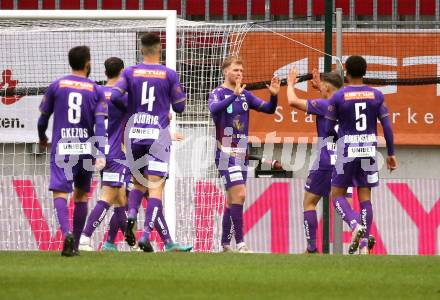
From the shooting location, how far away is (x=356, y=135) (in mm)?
13500

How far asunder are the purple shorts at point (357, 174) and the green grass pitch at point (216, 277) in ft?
4.77

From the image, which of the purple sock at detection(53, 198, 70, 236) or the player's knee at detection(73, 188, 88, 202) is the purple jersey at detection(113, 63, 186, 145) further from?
the purple sock at detection(53, 198, 70, 236)

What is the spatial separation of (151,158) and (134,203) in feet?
1.92

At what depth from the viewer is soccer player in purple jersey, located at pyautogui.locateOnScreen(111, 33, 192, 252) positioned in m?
12.9

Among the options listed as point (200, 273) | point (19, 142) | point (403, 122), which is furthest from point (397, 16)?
point (200, 273)

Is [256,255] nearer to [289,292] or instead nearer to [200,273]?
[200,273]

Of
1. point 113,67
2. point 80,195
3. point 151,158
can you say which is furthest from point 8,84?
point 80,195

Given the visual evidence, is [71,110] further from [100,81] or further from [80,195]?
[100,81]

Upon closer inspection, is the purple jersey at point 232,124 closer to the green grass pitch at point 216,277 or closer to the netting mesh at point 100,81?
the green grass pitch at point 216,277

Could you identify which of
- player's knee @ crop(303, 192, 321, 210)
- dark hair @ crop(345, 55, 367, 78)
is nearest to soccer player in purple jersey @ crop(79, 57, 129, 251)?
player's knee @ crop(303, 192, 321, 210)

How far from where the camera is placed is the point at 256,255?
41.1 feet

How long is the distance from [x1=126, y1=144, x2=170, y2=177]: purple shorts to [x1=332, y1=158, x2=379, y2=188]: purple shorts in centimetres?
193

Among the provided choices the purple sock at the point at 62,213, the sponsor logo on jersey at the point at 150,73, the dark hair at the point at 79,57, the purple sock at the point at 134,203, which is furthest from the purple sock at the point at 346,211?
the dark hair at the point at 79,57

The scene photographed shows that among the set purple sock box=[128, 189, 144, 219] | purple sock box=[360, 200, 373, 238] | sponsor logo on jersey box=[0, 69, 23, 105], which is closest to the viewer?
purple sock box=[128, 189, 144, 219]
